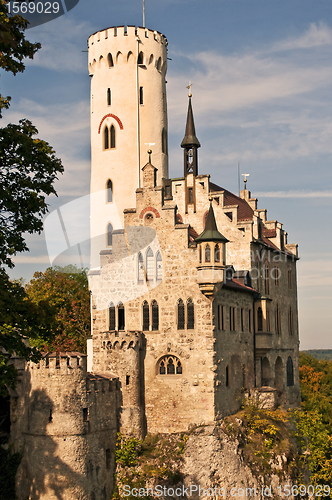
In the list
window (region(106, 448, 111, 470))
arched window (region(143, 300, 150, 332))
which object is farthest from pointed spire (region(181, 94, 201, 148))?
window (region(106, 448, 111, 470))

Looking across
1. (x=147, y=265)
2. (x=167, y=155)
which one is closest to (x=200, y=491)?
(x=147, y=265)

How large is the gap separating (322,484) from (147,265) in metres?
23.7

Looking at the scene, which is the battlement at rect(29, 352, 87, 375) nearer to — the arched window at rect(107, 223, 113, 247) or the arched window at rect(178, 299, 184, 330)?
the arched window at rect(178, 299, 184, 330)

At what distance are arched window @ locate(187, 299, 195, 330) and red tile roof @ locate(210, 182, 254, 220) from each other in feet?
37.7

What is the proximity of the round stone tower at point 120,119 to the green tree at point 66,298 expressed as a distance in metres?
7.94

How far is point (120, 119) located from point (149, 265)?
1510cm

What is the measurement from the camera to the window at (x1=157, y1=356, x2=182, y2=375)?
41500mm

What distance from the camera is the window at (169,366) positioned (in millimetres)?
41500

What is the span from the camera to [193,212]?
1972 inches

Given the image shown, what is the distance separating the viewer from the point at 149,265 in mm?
43250

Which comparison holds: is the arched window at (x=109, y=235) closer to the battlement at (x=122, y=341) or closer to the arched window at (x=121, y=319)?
the arched window at (x=121, y=319)

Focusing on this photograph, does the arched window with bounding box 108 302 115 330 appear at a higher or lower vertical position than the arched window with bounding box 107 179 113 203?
lower

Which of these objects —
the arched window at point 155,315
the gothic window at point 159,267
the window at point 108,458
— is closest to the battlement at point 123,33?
the gothic window at point 159,267

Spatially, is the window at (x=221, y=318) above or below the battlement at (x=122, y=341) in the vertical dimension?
above
